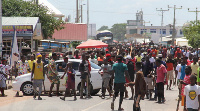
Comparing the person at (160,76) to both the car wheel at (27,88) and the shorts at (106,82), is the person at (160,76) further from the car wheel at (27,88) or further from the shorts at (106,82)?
the car wheel at (27,88)

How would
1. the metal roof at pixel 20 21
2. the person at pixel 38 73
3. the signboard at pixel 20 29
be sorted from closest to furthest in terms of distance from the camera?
the person at pixel 38 73
the signboard at pixel 20 29
the metal roof at pixel 20 21

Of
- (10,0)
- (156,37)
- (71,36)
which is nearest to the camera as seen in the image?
(10,0)

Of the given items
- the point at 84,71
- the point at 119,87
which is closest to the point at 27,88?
the point at 84,71

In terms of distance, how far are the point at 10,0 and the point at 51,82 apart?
29.5 m

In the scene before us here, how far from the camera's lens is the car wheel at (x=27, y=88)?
17.9 meters

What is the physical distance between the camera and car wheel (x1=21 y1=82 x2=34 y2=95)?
17922mm

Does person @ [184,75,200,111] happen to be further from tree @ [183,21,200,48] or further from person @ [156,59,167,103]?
tree @ [183,21,200,48]

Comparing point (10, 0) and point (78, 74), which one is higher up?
point (10, 0)

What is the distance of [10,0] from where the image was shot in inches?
1769

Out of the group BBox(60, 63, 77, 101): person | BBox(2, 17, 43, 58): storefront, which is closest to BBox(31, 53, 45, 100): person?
BBox(60, 63, 77, 101): person

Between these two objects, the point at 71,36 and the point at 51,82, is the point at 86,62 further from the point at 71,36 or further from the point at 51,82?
the point at 71,36

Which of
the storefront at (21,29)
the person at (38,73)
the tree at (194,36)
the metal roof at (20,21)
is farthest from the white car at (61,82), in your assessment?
the tree at (194,36)

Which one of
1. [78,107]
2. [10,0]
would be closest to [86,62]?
[78,107]

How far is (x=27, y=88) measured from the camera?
59.0ft
